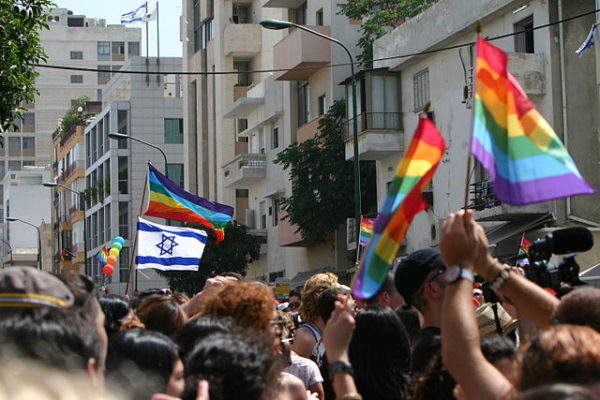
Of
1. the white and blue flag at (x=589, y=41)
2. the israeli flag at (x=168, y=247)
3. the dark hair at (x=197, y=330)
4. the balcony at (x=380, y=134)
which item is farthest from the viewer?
the balcony at (x=380, y=134)

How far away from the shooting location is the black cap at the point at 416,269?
5949mm

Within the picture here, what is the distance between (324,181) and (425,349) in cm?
3196

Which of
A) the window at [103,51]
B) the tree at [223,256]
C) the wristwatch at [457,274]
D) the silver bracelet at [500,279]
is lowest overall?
the tree at [223,256]

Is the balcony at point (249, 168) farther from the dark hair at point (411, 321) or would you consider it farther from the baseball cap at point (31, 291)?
the baseball cap at point (31, 291)

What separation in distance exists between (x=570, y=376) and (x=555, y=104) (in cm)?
2422

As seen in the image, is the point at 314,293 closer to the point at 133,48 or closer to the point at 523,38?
the point at 523,38

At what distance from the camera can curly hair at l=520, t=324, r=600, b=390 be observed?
3264 mm

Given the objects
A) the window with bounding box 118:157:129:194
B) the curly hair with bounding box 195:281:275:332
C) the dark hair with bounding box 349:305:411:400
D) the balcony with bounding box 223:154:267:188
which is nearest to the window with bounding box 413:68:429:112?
the balcony with bounding box 223:154:267:188

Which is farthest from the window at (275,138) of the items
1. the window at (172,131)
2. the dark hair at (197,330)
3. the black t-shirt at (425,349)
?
the dark hair at (197,330)

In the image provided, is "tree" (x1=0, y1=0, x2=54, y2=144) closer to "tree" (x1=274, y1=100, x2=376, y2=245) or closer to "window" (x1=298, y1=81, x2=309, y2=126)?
"tree" (x1=274, y1=100, x2=376, y2=245)

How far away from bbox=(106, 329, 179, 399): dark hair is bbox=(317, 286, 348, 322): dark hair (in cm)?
311

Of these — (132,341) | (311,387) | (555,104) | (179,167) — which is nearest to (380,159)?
(555,104)

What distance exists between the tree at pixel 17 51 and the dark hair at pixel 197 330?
1342 cm

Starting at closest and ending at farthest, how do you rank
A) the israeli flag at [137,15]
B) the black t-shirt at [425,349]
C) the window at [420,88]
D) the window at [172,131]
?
the black t-shirt at [425,349]
the window at [420,88]
the window at [172,131]
the israeli flag at [137,15]
